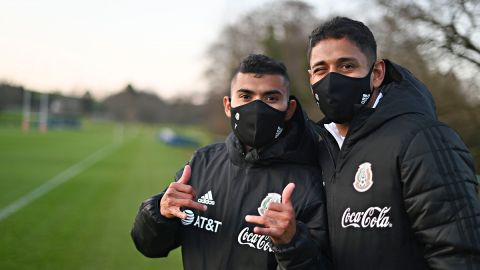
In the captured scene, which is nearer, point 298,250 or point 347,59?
point 298,250

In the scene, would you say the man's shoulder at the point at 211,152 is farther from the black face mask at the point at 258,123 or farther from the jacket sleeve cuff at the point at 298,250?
the jacket sleeve cuff at the point at 298,250

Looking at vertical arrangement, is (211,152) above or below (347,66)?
below

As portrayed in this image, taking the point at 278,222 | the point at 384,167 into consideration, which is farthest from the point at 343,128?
the point at 278,222

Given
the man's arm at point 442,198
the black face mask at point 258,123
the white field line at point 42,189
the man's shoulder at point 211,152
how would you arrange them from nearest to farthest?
the man's arm at point 442,198 → the black face mask at point 258,123 → the man's shoulder at point 211,152 → the white field line at point 42,189

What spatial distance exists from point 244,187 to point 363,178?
2.85ft

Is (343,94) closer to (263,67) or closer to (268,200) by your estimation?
(263,67)

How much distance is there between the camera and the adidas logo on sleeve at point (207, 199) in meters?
3.09

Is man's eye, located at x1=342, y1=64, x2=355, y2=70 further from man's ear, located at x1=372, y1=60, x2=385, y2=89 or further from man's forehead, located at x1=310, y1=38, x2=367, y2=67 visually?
man's ear, located at x1=372, y1=60, x2=385, y2=89

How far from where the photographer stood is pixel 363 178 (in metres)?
2.41

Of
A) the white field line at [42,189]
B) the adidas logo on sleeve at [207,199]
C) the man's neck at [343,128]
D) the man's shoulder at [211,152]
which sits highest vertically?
the man's neck at [343,128]

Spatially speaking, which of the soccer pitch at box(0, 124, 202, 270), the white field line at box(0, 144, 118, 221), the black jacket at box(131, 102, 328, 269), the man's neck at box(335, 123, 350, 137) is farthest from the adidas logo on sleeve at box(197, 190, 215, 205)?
the white field line at box(0, 144, 118, 221)

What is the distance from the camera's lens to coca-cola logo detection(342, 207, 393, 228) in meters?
2.31

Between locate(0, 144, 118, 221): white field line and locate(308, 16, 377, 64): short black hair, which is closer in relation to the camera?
locate(308, 16, 377, 64): short black hair

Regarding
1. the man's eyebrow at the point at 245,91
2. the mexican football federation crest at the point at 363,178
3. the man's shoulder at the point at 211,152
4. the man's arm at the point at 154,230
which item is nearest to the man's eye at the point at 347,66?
the mexican football federation crest at the point at 363,178
